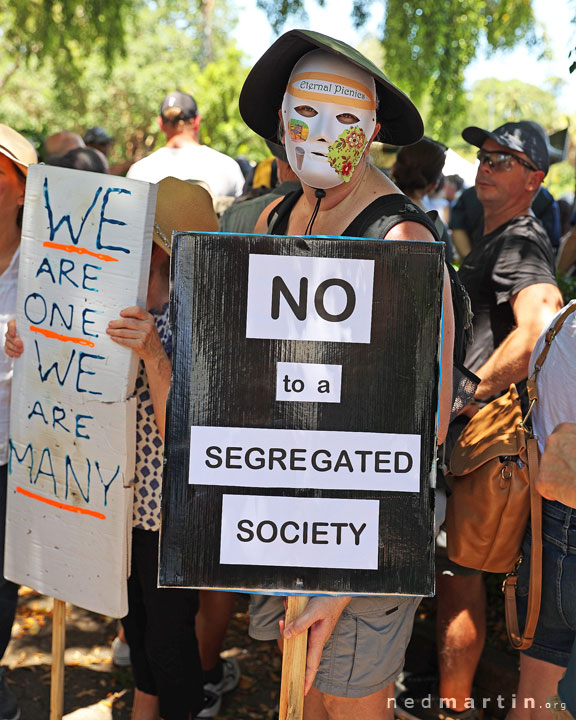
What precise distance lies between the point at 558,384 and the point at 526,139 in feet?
5.53

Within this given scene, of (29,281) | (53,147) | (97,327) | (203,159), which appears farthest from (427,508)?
(53,147)

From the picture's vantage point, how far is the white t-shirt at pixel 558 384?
220 cm

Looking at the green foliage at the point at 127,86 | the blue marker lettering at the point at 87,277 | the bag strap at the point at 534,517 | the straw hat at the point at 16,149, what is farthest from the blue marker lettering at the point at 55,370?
the green foliage at the point at 127,86

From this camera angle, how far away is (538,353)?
2.34 metres

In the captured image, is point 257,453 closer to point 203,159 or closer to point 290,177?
point 290,177

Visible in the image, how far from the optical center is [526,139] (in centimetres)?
353

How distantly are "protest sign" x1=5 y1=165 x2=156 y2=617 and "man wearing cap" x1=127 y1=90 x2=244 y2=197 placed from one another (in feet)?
7.71

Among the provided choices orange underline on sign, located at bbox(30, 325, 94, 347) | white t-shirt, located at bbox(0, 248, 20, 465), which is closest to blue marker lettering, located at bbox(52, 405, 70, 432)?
orange underline on sign, located at bbox(30, 325, 94, 347)

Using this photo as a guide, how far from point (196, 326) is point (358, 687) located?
1.05 meters

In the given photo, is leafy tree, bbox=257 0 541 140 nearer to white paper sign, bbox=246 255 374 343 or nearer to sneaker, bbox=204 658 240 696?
sneaker, bbox=204 658 240 696

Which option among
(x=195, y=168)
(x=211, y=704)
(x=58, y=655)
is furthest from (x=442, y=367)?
(x=195, y=168)

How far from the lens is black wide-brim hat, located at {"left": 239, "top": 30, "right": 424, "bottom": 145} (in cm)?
202

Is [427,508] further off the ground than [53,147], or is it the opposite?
[53,147]

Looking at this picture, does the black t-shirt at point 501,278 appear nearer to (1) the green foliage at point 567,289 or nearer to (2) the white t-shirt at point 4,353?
(1) the green foliage at point 567,289
